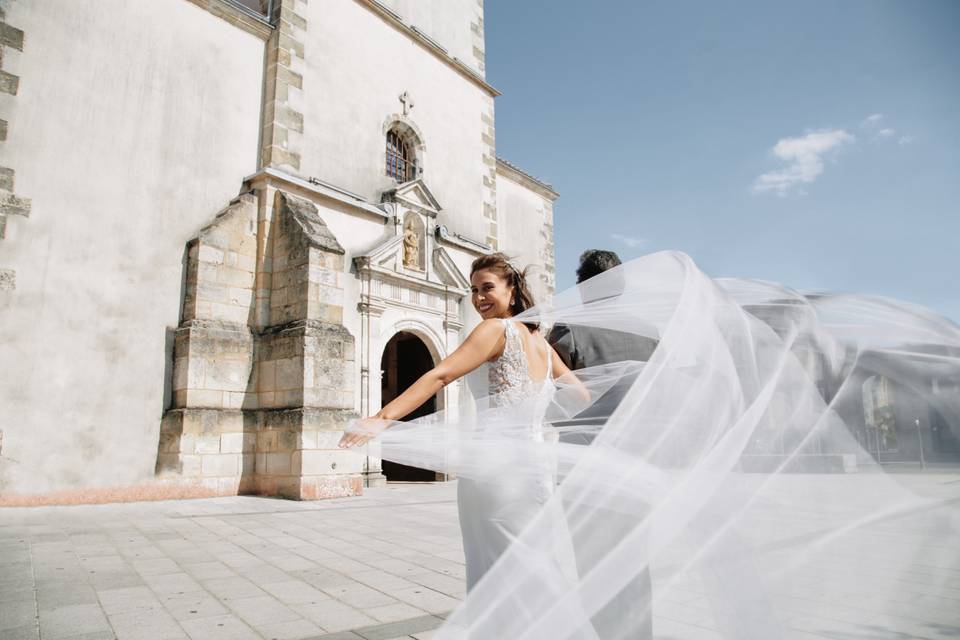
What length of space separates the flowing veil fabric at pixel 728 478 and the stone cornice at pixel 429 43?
11.9m

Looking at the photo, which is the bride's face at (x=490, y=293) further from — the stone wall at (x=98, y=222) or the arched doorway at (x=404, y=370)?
the arched doorway at (x=404, y=370)

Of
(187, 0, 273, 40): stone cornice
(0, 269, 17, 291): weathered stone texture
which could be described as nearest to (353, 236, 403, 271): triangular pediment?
(187, 0, 273, 40): stone cornice

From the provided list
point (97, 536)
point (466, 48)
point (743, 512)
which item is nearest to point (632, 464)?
point (743, 512)

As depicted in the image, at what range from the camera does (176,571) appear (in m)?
4.32

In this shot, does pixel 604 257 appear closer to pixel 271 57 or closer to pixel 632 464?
pixel 632 464

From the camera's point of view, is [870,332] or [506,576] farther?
[870,332]

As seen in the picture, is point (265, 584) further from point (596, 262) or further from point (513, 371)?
point (596, 262)

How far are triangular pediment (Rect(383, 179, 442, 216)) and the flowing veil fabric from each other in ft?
32.1

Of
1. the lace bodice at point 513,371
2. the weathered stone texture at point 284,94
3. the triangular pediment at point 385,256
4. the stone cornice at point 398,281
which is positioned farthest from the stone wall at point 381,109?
the lace bodice at point 513,371

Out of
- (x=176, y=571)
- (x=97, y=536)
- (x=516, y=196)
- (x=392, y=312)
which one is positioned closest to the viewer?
(x=176, y=571)

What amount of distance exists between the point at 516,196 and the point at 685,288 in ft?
51.2

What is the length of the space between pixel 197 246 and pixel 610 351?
809cm

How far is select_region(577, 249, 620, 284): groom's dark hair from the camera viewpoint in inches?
126

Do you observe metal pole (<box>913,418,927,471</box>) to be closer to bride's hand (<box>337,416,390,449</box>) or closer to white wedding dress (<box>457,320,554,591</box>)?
white wedding dress (<box>457,320,554,591</box>)
